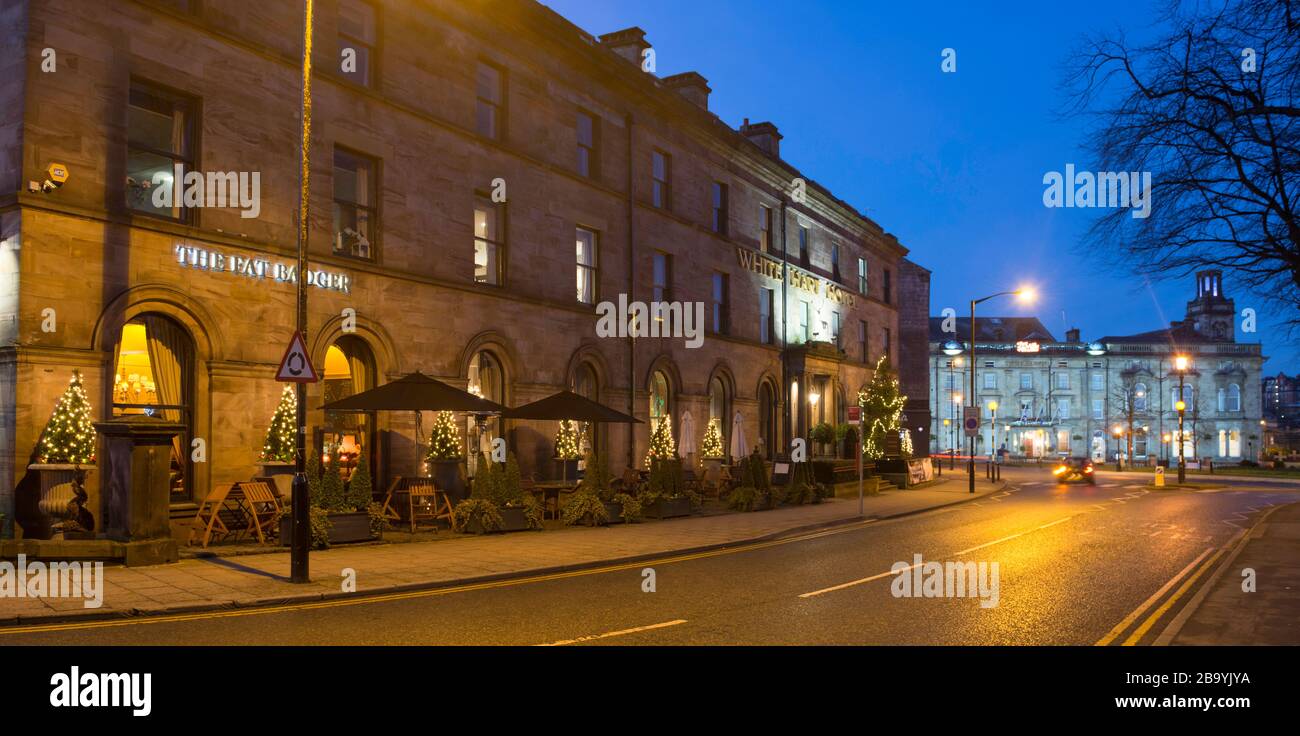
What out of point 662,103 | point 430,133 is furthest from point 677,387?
point 430,133

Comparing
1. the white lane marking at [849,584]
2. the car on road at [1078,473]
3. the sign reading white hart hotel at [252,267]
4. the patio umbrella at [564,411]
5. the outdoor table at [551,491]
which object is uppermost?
the sign reading white hart hotel at [252,267]

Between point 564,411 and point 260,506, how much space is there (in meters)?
7.85

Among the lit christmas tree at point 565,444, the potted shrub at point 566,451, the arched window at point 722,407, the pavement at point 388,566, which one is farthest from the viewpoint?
the arched window at point 722,407

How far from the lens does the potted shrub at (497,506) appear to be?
726 inches

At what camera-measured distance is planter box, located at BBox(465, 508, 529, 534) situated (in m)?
18.5

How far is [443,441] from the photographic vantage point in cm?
2112

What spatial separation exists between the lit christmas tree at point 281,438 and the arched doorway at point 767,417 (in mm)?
23434

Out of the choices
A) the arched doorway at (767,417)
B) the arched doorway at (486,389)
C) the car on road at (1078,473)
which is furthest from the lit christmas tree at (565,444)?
the car on road at (1078,473)

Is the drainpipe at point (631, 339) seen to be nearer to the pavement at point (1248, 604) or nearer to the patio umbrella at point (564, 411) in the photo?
the patio umbrella at point (564, 411)

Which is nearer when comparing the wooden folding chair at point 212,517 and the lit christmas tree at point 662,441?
the wooden folding chair at point 212,517

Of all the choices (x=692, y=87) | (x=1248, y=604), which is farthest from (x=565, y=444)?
(x=1248, y=604)

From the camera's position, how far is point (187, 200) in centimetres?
1742

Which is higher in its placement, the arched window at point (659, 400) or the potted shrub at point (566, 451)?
the arched window at point (659, 400)

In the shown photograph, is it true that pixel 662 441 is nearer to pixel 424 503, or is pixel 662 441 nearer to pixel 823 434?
pixel 823 434
